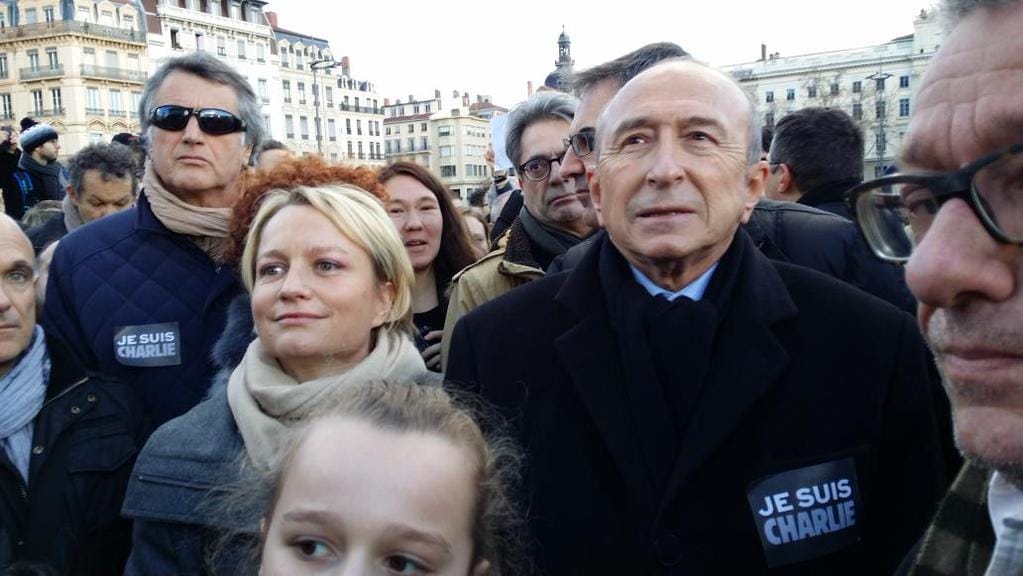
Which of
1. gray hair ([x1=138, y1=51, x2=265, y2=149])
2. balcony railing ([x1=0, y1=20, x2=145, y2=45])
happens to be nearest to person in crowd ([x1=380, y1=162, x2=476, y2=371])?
gray hair ([x1=138, y1=51, x2=265, y2=149])

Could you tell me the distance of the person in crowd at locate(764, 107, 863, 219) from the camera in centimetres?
432

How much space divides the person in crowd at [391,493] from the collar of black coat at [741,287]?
46 centimetres

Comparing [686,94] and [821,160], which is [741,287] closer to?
[686,94]

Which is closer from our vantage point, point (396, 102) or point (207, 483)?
point (207, 483)

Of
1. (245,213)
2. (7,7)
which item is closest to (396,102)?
(7,7)

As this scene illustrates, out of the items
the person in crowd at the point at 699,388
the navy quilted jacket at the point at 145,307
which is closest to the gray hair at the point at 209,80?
the navy quilted jacket at the point at 145,307

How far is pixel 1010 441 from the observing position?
4.29ft

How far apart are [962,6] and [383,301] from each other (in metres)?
1.96

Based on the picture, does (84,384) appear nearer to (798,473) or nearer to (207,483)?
(207,483)

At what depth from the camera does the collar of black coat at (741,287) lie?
7.06 feet

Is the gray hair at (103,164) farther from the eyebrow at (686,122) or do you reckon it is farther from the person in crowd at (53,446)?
the eyebrow at (686,122)

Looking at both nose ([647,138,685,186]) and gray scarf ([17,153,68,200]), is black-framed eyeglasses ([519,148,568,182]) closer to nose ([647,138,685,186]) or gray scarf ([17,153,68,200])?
nose ([647,138,685,186])

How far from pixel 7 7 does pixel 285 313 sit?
7684 cm

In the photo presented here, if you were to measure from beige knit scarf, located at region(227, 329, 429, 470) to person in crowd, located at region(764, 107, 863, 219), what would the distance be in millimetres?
2557
